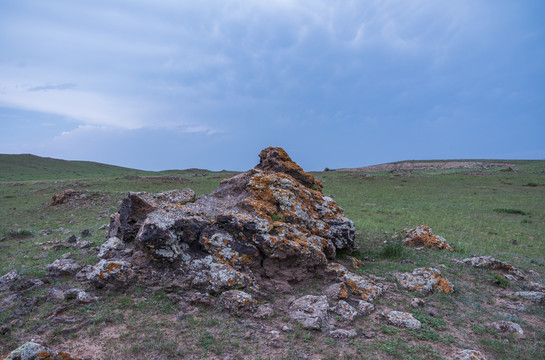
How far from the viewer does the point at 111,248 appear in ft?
22.1

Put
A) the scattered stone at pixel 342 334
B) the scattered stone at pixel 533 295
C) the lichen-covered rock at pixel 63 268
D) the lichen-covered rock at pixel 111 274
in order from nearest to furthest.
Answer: the scattered stone at pixel 342 334
the lichen-covered rock at pixel 111 274
the lichen-covered rock at pixel 63 268
the scattered stone at pixel 533 295

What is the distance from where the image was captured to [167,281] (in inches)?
230

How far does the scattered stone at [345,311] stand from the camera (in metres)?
5.32

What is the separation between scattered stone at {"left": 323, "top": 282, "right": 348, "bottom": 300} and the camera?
5.91 m

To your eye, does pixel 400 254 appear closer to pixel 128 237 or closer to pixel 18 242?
pixel 128 237

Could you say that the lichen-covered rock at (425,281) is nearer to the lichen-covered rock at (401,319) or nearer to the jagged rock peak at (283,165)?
the lichen-covered rock at (401,319)

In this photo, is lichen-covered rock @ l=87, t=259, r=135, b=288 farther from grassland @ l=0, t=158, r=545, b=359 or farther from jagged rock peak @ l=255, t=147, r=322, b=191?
jagged rock peak @ l=255, t=147, r=322, b=191

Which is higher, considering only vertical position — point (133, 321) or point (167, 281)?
point (167, 281)

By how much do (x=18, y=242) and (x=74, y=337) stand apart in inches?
351

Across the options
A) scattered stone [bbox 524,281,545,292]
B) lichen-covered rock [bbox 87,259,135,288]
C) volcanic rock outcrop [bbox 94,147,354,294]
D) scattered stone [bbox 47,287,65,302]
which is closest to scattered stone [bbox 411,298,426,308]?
volcanic rock outcrop [bbox 94,147,354,294]

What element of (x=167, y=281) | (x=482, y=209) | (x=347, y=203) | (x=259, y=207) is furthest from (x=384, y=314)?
(x=482, y=209)

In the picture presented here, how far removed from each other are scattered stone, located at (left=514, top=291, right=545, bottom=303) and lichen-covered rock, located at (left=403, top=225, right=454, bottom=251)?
329cm

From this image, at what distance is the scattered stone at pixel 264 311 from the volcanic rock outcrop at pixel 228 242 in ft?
1.60

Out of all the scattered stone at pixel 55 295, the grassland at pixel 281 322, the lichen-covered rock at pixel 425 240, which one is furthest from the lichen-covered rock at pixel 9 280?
the lichen-covered rock at pixel 425 240
